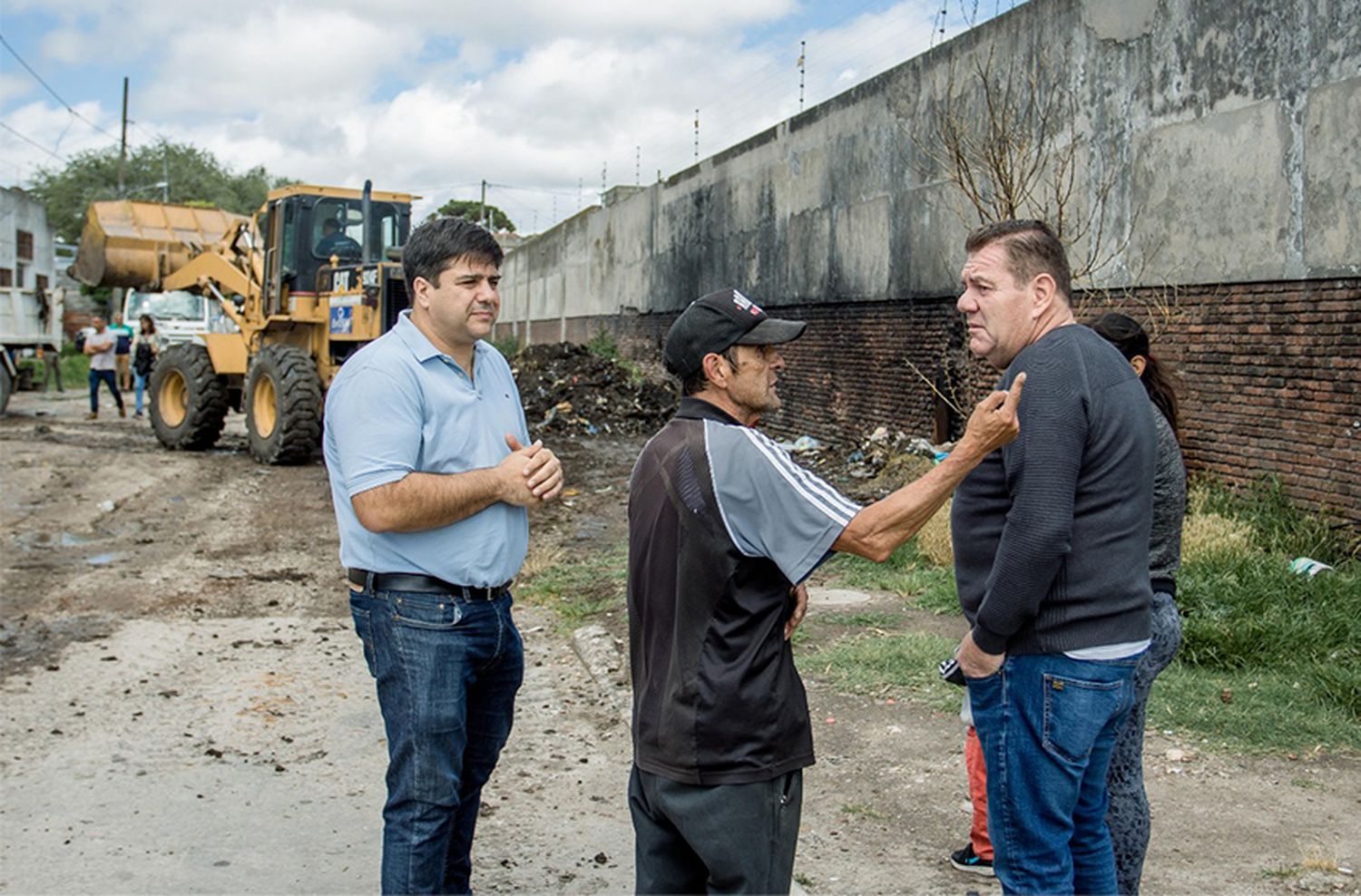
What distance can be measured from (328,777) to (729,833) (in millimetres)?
3131

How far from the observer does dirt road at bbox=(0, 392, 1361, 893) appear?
438 centimetres

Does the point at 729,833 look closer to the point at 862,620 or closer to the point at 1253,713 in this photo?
the point at 1253,713

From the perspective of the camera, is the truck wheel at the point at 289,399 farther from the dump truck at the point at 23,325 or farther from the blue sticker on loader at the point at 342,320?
the dump truck at the point at 23,325

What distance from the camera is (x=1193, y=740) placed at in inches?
220

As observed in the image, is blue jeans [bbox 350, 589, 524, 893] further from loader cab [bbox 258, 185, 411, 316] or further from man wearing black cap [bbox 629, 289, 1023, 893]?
loader cab [bbox 258, 185, 411, 316]

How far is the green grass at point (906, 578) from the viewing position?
8086 mm

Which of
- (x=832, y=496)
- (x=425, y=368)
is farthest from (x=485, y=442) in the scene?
(x=832, y=496)

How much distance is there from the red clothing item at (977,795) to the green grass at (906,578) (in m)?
3.57

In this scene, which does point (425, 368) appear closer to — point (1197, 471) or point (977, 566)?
point (977, 566)

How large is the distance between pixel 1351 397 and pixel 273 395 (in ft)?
39.4

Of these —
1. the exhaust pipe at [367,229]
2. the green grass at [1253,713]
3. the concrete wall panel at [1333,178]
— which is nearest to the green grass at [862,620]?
the green grass at [1253,713]

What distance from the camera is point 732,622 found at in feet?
8.94

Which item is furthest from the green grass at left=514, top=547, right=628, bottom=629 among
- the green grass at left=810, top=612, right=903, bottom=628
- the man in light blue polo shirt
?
the man in light blue polo shirt

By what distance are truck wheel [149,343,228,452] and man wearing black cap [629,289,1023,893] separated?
1567 centimetres
